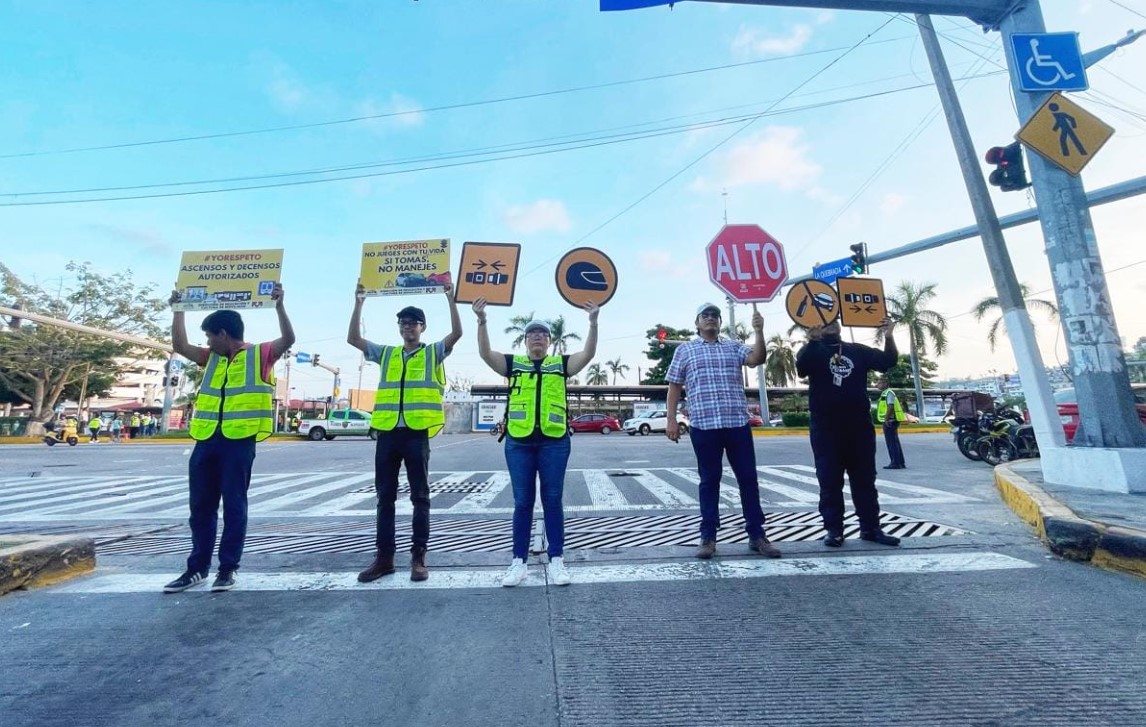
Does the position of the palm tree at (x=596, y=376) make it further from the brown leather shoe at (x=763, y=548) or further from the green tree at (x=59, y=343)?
the brown leather shoe at (x=763, y=548)

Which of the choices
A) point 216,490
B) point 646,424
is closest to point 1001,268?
point 216,490

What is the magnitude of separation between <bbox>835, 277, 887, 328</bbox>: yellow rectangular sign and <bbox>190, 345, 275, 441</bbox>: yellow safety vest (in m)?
4.92

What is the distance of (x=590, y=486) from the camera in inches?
319

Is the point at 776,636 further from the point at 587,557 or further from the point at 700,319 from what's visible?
the point at 700,319

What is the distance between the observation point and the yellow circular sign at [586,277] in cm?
415

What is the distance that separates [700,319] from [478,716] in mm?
3089

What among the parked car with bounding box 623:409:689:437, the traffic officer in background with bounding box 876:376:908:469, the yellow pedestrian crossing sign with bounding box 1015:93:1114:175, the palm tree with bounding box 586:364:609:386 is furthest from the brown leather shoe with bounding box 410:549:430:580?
the palm tree with bounding box 586:364:609:386

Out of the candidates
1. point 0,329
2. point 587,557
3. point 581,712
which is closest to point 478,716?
point 581,712

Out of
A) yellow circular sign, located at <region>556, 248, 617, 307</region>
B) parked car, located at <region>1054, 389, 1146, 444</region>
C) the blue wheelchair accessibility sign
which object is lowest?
parked car, located at <region>1054, 389, 1146, 444</region>

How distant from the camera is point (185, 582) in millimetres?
3170

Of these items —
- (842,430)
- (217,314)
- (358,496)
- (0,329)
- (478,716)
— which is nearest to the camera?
(478,716)

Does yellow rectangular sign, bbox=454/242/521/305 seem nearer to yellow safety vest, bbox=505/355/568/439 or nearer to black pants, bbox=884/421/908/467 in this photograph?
yellow safety vest, bbox=505/355/568/439

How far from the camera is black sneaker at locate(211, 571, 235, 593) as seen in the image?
3127 mm

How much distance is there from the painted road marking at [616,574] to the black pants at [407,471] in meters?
0.32
